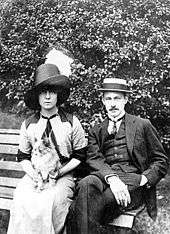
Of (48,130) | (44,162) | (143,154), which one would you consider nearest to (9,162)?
(48,130)

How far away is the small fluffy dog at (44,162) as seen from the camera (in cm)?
465

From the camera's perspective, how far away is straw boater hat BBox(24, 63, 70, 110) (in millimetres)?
4902

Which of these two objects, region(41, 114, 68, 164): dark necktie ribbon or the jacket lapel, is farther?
region(41, 114, 68, 164): dark necktie ribbon

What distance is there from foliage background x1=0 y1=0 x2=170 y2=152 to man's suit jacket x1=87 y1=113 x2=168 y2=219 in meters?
0.95

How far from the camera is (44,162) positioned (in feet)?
15.4

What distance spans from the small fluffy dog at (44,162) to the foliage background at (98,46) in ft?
3.78

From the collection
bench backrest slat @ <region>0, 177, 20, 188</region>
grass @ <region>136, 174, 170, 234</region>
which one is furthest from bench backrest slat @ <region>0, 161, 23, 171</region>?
grass @ <region>136, 174, 170, 234</region>

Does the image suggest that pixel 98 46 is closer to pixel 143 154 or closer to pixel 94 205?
pixel 143 154

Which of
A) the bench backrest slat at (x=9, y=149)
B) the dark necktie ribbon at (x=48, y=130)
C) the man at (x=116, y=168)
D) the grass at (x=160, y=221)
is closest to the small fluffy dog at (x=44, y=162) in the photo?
the dark necktie ribbon at (x=48, y=130)

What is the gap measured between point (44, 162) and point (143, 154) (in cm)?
101

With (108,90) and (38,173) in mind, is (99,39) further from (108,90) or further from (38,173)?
(38,173)

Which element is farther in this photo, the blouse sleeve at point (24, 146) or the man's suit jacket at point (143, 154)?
the blouse sleeve at point (24, 146)

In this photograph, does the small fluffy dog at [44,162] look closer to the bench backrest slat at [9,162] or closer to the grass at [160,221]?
the bench backrest slat at [9,162]

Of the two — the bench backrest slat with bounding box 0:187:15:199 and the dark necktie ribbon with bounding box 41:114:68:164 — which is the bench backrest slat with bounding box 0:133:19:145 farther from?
the dark necktie ribbon with bounding box 41:114:68:164
